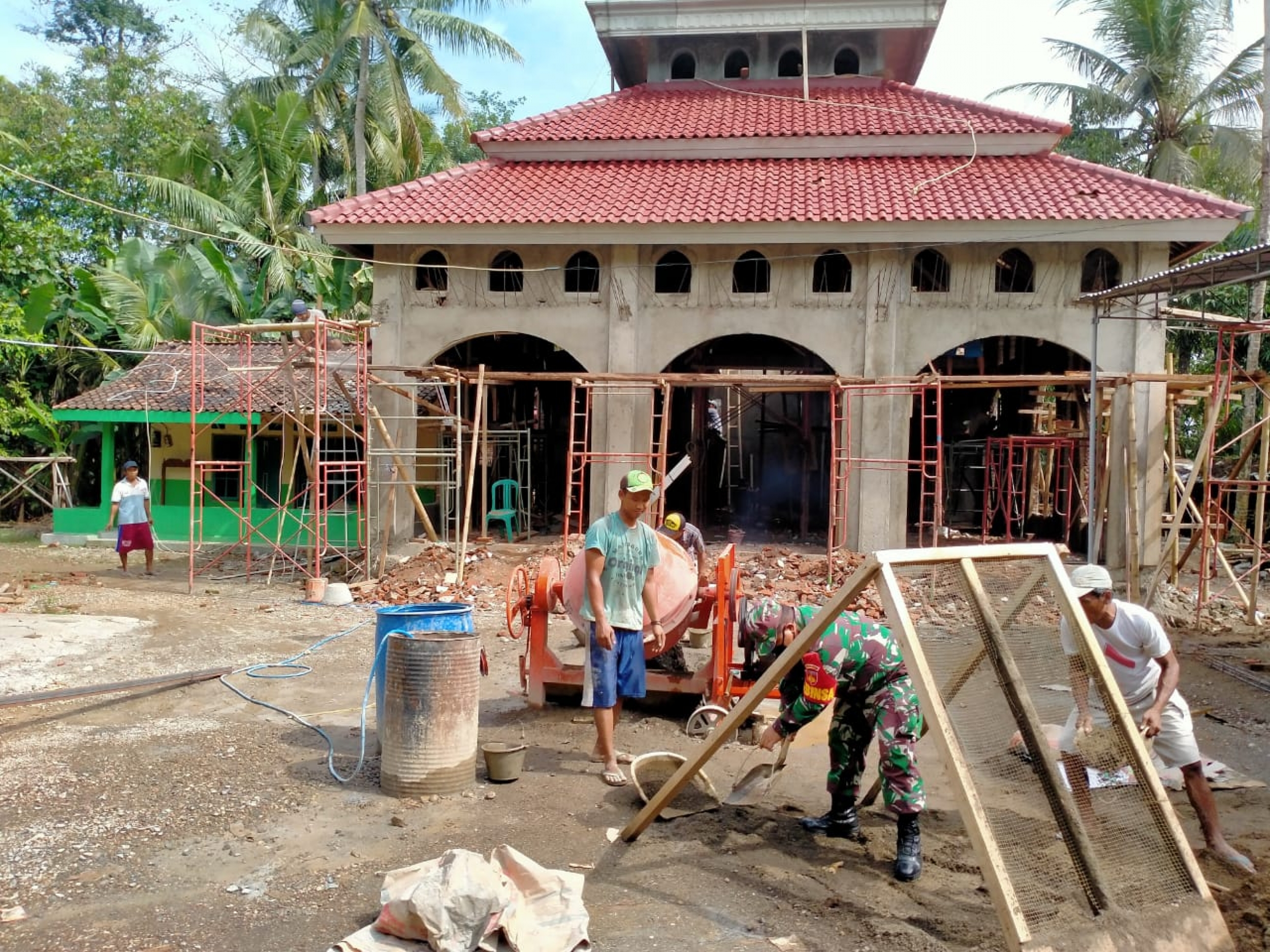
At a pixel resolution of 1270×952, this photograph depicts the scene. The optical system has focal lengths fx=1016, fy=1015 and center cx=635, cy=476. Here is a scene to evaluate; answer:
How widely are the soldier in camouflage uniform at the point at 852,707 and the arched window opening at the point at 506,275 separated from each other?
12.0 m

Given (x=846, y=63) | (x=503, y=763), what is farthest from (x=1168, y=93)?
A: (x=503, y=763)

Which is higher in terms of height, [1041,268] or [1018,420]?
[1041,268]

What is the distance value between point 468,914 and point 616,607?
2.58 m

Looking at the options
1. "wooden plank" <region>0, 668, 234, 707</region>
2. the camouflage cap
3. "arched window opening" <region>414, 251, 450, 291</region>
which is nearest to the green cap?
the camouflage cap

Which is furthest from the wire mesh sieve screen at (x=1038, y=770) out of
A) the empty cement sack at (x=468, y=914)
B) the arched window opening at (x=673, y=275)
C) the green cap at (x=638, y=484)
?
the arched window opening at (x=673, y=275)

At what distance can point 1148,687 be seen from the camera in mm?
5172

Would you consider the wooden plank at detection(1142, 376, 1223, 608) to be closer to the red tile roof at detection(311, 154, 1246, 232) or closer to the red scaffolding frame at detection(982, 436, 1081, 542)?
the red scaffolding frame at detection(982, 436, 1081, 542)

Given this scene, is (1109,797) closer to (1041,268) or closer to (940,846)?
(940,846)

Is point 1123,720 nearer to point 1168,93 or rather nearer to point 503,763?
point 503,763

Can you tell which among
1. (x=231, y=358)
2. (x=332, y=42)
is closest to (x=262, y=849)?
(x=231, y=358)

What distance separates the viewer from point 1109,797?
171 inches

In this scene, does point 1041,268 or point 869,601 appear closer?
point 869,601

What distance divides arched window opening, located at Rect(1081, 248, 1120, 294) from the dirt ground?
827cm

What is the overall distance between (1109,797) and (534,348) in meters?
18.2
